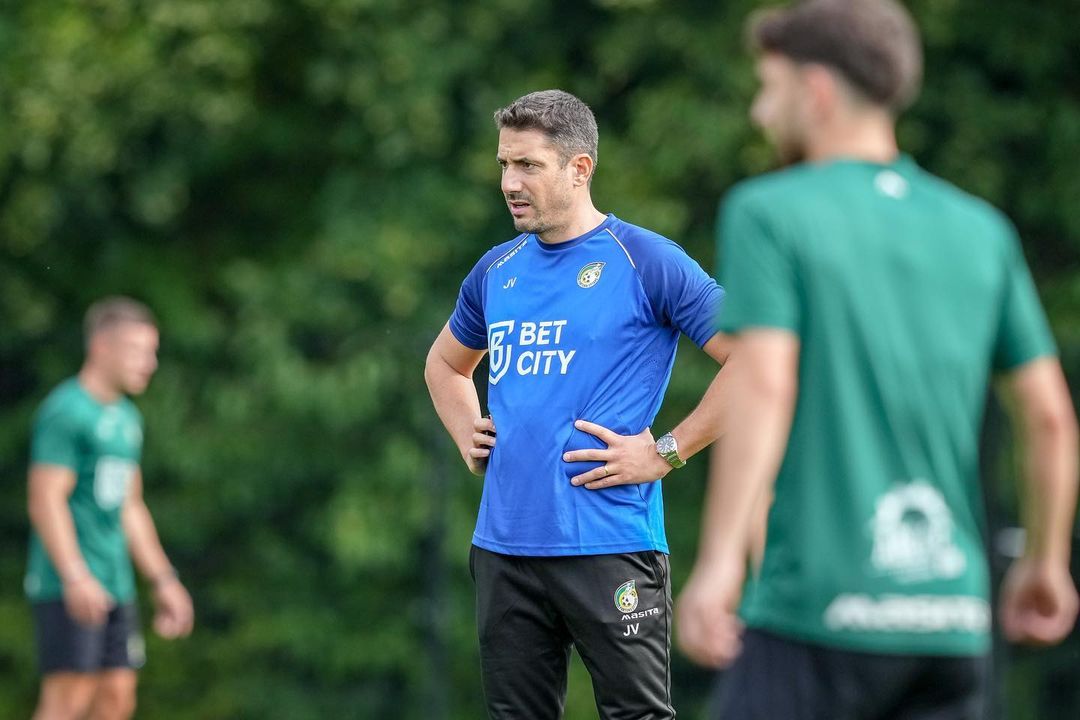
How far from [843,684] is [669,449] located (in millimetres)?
1725

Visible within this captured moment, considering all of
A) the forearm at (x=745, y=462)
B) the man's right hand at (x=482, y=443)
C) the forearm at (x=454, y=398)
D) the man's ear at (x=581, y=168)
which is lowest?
the forearm at (x=745, y=462)

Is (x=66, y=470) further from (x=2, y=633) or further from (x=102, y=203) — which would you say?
(x=102, y=203)

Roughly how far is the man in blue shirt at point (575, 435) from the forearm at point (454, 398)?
1.03 ft

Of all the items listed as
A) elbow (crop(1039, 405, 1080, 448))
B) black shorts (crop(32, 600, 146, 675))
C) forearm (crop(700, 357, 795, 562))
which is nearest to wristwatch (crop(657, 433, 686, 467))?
elbow (crop(1039, 405, 1080, 448))

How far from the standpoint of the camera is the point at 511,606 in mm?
4383

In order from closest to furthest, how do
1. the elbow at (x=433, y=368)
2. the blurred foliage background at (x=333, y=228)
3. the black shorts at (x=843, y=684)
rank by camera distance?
the black shorts at (x=843, y=684) < the elbow at (x=433, y=368) < the blurred foliage background at (x=333, y=228)

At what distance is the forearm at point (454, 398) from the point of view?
4843mm

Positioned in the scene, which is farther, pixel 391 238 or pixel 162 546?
pixel 391 238

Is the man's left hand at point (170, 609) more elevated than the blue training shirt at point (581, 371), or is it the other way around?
the blue training shirt at point (581, 371)

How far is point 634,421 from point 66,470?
4.11 m

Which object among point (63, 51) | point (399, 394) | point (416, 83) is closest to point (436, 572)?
point (399, 394)

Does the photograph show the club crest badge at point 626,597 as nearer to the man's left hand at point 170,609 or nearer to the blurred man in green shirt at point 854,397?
the blurred man in green shirt at point 854,397

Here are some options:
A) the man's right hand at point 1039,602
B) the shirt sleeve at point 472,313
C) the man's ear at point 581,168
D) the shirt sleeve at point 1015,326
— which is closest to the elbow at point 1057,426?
the shirt sleeve at point 1015,326

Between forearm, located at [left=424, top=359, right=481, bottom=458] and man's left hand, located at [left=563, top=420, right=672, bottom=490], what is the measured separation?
1.98 feet
